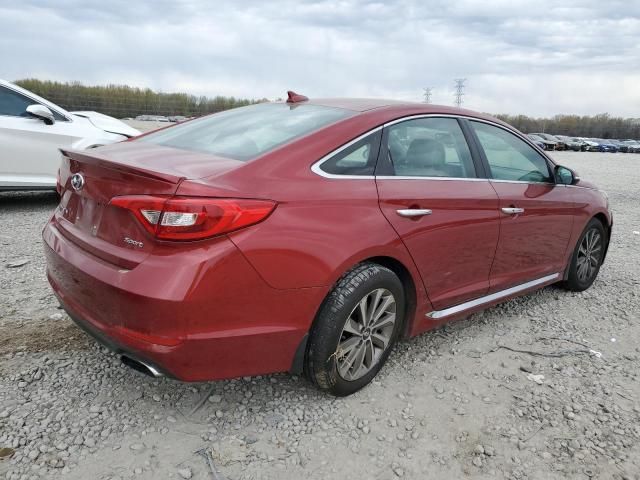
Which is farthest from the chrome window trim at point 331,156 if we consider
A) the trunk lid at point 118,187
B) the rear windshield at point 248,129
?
the trunk lid at point 118,187

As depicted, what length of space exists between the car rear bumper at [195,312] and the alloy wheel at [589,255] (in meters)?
3.13

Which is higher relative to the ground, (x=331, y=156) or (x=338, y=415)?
(x=331, y=156)

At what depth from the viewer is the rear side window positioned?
252cm

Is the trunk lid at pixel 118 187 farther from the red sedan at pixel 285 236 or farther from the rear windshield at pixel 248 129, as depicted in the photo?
the rear windshield at pixel 248 129

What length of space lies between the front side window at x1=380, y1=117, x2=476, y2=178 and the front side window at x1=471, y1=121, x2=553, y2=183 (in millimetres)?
239

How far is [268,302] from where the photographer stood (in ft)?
7.33

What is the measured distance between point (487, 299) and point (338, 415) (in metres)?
1.43

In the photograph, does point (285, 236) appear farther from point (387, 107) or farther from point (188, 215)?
point (387, 107)

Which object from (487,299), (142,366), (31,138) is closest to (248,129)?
(142,366)

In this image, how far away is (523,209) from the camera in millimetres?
3564

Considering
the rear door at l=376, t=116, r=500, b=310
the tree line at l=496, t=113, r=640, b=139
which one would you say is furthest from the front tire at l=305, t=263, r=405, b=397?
the tree line at l=496, t=113, r=640, b=139

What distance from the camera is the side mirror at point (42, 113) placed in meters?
6.24

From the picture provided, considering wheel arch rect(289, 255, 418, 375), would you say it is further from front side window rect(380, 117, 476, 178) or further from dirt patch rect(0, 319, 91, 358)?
dirt patch rect(0, 319, 91, 358)

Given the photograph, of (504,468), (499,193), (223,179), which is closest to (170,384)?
(223,179)
